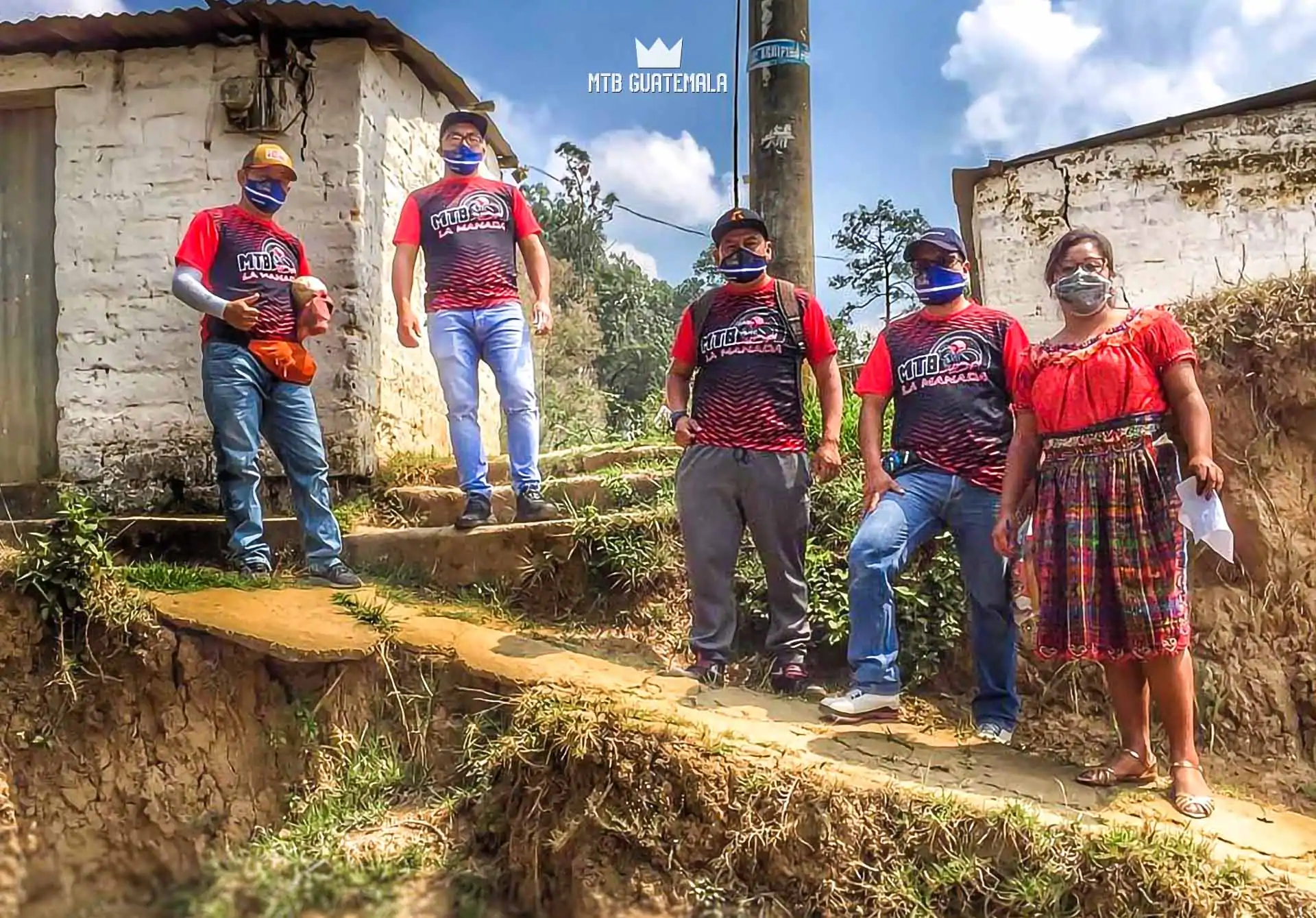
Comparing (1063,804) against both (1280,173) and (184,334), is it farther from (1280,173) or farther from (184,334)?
(1280,173)

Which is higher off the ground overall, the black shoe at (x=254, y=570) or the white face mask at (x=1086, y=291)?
the white face mask at (x=1086, y=291)

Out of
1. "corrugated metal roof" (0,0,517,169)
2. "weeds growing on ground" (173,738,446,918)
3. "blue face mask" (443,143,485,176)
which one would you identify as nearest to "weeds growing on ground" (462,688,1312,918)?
"weeds growing on ground" (173,738,446,918)

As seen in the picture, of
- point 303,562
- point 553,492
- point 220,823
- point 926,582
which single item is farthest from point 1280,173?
point 220,823

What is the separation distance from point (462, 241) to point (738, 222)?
152 centimetres

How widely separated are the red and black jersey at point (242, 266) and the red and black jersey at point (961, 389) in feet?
→ 8.70

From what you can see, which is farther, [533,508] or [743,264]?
[533,508]

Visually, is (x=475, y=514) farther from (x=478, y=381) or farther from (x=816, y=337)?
(x=816, y=337)

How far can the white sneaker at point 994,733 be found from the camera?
11.9 feet

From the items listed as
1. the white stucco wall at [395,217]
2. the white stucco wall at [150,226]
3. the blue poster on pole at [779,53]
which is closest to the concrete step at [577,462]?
the white stucco wall at [395,217]

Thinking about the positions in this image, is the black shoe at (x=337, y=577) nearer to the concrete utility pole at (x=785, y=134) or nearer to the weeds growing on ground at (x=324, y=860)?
the weeds growing on ground at (x=324, y=860)

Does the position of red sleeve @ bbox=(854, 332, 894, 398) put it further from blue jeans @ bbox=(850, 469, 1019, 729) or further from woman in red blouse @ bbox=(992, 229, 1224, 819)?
woman in red blouse @ bbox=(992, 229, 1224, 819)

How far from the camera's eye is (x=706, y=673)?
13.0 feet

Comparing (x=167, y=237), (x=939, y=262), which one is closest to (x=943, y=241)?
(x=939, y=262)

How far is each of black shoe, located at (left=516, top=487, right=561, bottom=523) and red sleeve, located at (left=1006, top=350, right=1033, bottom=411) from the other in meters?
2.14
